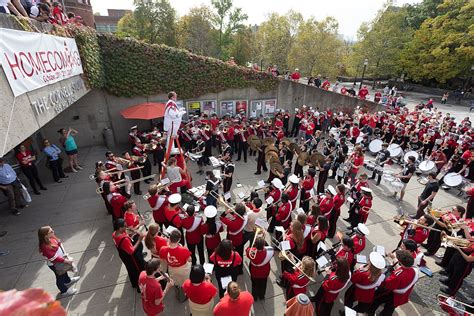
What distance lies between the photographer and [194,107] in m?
15.4

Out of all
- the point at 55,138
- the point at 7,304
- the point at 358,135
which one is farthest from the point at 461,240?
A: the point at 55,138

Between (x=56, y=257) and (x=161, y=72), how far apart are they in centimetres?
1164

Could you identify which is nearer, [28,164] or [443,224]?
[443,224]

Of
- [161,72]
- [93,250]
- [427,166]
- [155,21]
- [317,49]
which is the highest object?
[155,21]

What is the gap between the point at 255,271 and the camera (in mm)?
4926

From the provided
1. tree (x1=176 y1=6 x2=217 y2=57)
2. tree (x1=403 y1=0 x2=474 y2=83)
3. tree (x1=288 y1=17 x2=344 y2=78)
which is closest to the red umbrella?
tree (x1=176 y1=6 x2=217 y2=57)

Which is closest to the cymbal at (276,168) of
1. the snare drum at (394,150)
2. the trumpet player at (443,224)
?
the trumpet player at (443,224)

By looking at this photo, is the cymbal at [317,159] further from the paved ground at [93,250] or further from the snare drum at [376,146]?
the snare drum at [376,146]

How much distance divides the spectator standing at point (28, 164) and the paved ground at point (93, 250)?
0.49 meters

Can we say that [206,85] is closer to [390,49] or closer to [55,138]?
[55,138]

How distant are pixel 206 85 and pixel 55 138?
29.4ft

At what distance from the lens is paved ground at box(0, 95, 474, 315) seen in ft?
17.5

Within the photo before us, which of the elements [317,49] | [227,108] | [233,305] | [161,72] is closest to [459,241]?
[233,305]

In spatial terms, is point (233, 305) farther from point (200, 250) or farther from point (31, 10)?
point (31, 10)
